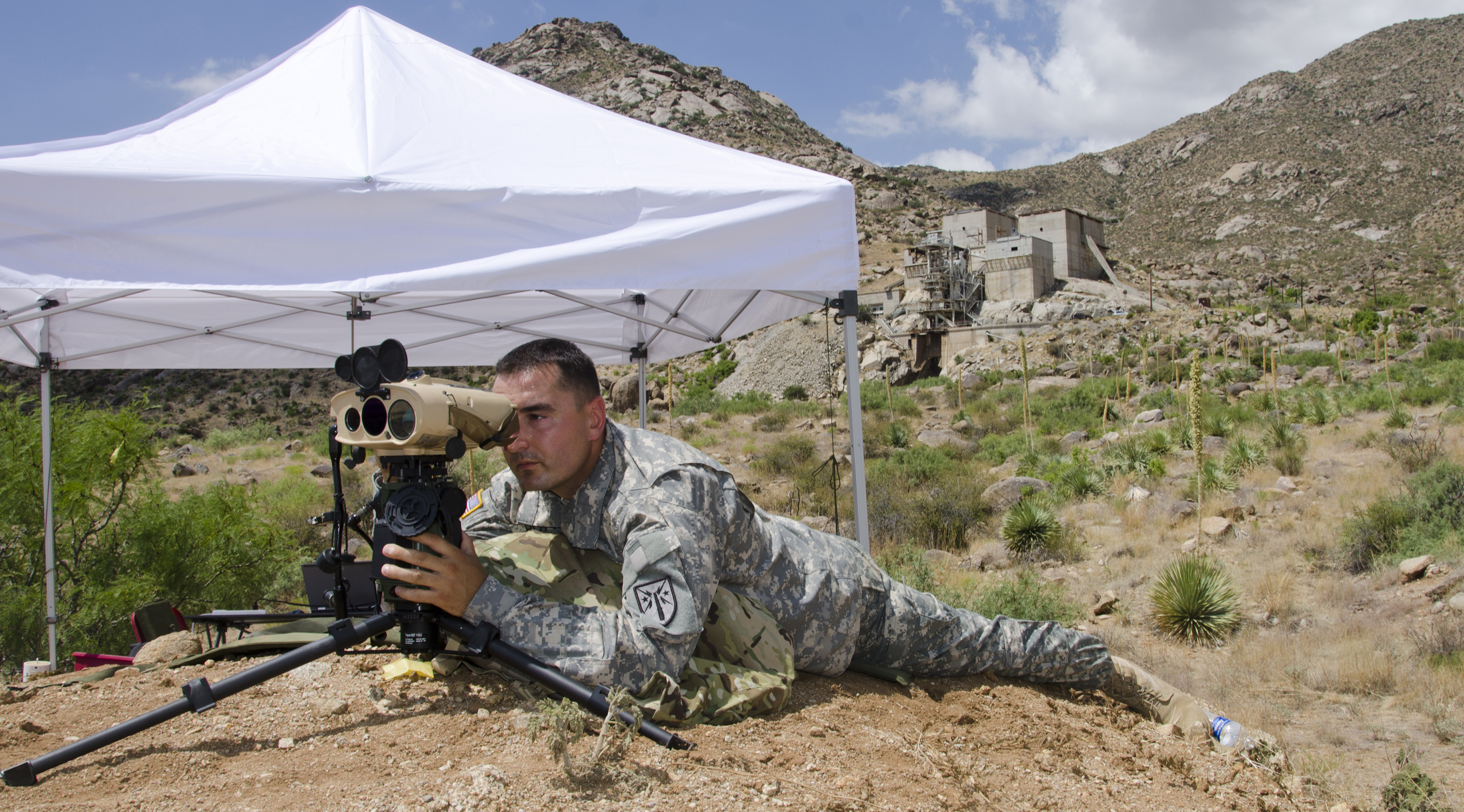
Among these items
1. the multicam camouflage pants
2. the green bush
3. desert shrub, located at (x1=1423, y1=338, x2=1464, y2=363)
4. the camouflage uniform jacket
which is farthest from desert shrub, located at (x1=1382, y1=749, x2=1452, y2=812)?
desert shrub, located at (x1=1423, y1=338, x2=1464, y2=363)

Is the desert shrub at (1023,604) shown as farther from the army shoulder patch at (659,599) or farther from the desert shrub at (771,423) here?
the desert shrub at (771,423)

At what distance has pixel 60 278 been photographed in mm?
→ 3023

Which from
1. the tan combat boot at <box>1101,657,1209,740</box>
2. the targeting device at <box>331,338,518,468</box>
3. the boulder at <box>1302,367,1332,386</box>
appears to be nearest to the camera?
the targeting device at <box>331,338,518,468</box>

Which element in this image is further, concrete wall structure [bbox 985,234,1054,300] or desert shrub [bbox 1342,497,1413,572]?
concrete wall structure [bbox 985,234,1054,300]

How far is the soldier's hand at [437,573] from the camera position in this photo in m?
2.20

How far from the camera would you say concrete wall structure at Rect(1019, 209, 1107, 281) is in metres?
45.2

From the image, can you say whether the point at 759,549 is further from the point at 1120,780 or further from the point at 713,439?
the point at 713,439

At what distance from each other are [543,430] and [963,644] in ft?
6.70

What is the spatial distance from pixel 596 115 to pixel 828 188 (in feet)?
4.57

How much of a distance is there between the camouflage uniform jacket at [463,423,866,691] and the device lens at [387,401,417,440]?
520 millimetres

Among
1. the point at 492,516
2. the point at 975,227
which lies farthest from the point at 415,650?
the point at 975,227

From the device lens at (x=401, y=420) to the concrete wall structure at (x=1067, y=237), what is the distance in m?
45.0

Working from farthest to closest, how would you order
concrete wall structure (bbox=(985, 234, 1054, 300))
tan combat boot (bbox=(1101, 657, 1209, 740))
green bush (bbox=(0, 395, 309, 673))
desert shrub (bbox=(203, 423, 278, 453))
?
concrete wall structure (bbox=(985, 234, 1054, 300)), desert shrub (bbox=(203, 423, 278, 453)), green bush (bbox=(0, 395, 309, 673)), tan combat boot (bbox=(1101, 657, 1209, 740))

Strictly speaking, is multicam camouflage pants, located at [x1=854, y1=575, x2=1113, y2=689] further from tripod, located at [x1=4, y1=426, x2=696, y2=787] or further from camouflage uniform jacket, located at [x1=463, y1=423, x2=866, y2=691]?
tripod, located at [x1=4, y1=426, x2=696, y2=787]
